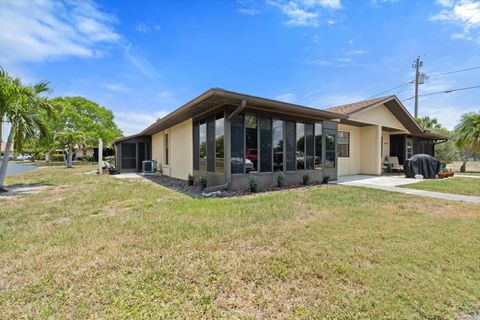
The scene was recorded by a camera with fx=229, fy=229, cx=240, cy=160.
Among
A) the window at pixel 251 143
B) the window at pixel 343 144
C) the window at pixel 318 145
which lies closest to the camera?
the window at pixel 251 143

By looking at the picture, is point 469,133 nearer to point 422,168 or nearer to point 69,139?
point 422,168

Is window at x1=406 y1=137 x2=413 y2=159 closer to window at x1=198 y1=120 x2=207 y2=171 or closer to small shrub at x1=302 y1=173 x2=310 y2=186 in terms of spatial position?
small shrub at x1=302 y1=173 x2=310 y2=186

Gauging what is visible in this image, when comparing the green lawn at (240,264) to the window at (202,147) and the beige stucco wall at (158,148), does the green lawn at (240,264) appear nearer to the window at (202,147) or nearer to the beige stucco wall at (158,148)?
the window at (202,147)

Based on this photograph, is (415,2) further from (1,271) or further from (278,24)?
(1,271)

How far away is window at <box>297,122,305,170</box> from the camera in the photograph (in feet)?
31.9

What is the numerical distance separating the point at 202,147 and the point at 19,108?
683 cm

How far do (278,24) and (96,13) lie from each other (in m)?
7.32

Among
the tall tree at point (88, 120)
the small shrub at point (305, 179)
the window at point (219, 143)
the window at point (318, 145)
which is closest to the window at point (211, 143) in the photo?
the window at point (219, 143)

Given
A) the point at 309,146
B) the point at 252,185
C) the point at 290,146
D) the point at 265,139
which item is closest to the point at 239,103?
the point at 265,139

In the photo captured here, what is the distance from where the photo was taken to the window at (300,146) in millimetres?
9734

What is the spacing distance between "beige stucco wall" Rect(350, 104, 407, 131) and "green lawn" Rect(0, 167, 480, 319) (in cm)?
816

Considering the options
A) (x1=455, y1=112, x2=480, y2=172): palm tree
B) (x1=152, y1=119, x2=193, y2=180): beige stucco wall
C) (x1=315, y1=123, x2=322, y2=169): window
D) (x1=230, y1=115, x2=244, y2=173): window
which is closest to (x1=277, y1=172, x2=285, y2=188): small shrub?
(x1=230, y1=115, x2=244, y2=173): window

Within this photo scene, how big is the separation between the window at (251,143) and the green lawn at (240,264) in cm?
321

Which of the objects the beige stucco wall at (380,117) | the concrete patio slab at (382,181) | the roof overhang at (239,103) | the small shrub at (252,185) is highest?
the beige stucco wall at (380,117)
